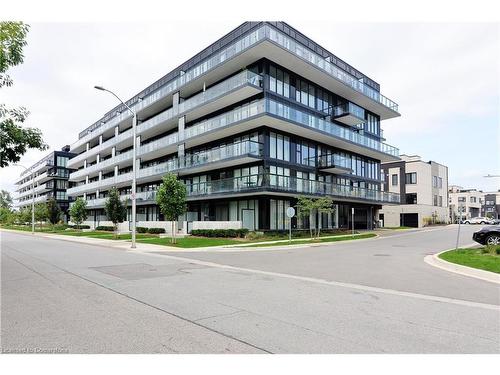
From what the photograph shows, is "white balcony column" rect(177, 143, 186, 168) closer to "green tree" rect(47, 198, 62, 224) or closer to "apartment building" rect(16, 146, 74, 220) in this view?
"green tree" rect(47, 198, 62, 224)

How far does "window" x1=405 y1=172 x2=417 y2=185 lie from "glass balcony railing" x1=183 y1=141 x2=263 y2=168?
4307 cm

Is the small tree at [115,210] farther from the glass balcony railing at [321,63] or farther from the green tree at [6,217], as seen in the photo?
the green tree at [6,217]

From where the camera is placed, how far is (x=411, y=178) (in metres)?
61.9

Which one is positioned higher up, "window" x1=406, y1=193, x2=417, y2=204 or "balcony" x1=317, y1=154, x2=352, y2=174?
"balcony" x1=317, y1=154, x2=352, y2=174

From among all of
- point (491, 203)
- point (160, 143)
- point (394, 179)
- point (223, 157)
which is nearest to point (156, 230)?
point (160, 143)

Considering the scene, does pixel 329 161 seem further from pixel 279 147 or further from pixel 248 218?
pixel 248 218

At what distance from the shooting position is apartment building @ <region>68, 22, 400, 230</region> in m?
28.4

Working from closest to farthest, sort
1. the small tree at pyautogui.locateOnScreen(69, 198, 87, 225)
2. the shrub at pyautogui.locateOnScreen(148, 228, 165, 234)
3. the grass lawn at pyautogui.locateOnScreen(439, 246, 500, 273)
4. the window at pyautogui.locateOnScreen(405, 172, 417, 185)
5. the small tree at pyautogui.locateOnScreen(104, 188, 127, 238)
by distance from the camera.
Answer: the grass lawn at pyautogui.locateOnScreen(439, 246, 500, 273)
the small tree at pyautogui.locateOnScreen(104, 188, 127, 238)
the shrub at pyautogui.locateOnScreen(148, 228, 165, 234)
the small tree at pyautogui.locateOnScreen(69, 198, 87, 225)
the window at pyautogui.locateOnScreen(405, 172, 417, 185)

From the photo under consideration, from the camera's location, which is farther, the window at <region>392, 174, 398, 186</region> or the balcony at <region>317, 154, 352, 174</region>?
the window at <region>392, 174, 398, 186</region>

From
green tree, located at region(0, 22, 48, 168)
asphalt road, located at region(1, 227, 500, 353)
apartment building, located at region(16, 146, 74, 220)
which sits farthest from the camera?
apartment building, located at region(16, 146, 74, 220)

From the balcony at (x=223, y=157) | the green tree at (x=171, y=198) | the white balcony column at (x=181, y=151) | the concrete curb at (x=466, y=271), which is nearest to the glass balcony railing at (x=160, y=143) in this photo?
the white balcony column at (x=181, y=151)

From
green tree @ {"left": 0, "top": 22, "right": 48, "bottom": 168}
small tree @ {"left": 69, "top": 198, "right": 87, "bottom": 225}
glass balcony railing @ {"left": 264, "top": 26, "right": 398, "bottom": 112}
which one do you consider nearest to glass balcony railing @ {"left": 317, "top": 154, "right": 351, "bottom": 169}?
glass balcony railing @ {"left": 264, "top": 26, "right": 398, "bottom": 112}

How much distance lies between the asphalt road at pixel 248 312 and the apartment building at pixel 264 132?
1688 centimetres

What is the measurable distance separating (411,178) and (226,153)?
44629 mm
